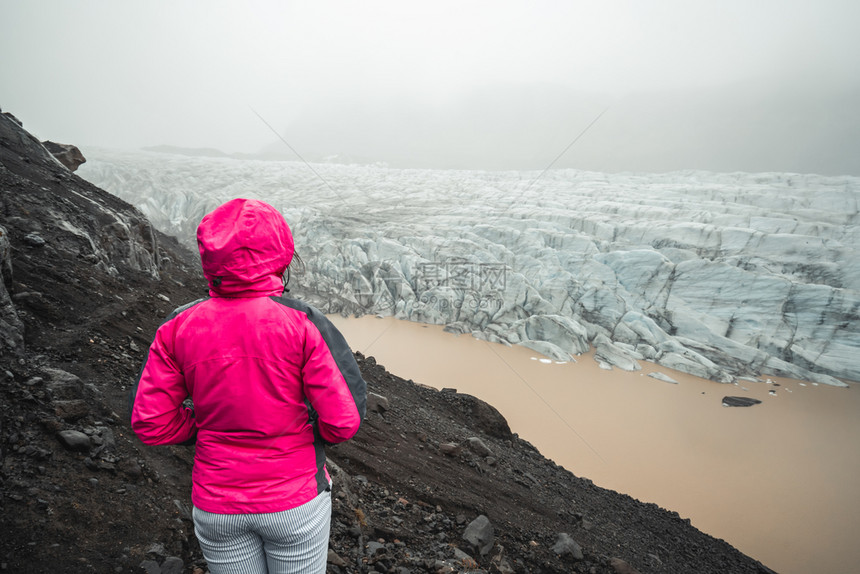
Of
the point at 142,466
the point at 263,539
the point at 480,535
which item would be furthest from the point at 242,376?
the point at 480,535

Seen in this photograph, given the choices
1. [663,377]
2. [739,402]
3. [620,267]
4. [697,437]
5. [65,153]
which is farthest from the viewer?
[620,267]

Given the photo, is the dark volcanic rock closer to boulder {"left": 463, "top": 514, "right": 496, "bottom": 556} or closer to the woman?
boulder {"left": 463, "top": 514, "right": 496, "bottom": 556}

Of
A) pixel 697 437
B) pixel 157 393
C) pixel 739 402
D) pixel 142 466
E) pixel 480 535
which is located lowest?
pixel 697 437

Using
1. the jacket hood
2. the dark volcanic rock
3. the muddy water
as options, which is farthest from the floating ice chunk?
the jacket hood

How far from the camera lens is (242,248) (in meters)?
0.91

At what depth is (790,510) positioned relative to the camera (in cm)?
509

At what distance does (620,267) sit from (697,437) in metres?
4.87

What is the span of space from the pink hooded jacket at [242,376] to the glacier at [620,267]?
27.4ft

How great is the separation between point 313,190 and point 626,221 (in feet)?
40.6

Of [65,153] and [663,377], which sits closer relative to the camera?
[65,153]

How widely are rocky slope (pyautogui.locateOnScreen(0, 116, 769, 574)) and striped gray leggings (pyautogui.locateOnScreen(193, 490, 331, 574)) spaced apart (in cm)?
84

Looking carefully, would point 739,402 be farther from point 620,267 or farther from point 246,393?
point 246,393

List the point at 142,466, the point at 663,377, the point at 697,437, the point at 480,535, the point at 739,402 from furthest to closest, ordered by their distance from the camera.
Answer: the point at 663,377
the point at 739,402
the point at 697,437
the point at 480,535
the point at 142,466

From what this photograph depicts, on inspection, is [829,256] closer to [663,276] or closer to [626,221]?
[663,276]
